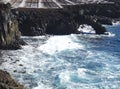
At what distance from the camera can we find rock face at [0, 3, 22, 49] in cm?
7412

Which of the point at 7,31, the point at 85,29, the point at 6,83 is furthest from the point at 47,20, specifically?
the point at 6,83

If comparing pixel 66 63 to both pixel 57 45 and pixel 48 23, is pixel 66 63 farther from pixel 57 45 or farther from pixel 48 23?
pixel 48 23

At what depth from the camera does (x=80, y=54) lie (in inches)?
2825

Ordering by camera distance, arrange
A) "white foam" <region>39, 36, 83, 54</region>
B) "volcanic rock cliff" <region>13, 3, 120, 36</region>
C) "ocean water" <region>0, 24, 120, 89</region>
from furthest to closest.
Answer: "volcanic rock cliff" <region>13, 3, 120, 36</region>
"white foam" <region>39, 36, 83, 54</region>
"ocean water" <region>0, 24, 120, 89</region>

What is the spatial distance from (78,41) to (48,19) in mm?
13002

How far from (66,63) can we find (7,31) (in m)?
17.0

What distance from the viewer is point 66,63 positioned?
65.1 metres

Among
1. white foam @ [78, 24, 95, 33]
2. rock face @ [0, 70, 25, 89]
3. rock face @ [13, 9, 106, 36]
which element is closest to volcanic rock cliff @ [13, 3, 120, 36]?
rock face @ [13, 9, 106, 36]

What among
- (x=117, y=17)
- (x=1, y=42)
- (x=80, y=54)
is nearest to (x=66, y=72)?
(x=80, y=54)

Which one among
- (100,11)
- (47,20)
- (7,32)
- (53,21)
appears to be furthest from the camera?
(100,11)

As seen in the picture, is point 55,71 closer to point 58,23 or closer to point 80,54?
point 80,54

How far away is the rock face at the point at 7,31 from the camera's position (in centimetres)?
7412

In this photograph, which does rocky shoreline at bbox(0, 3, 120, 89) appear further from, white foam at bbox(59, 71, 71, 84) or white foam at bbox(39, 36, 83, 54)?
white foam at bbox(59, 71, 71, 84)

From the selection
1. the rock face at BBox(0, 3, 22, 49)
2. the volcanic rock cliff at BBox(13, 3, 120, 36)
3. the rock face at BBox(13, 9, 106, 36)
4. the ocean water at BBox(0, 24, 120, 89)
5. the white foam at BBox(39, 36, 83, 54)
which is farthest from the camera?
the volcanic rock cliff at BBox(13, 3, 120, 36)
